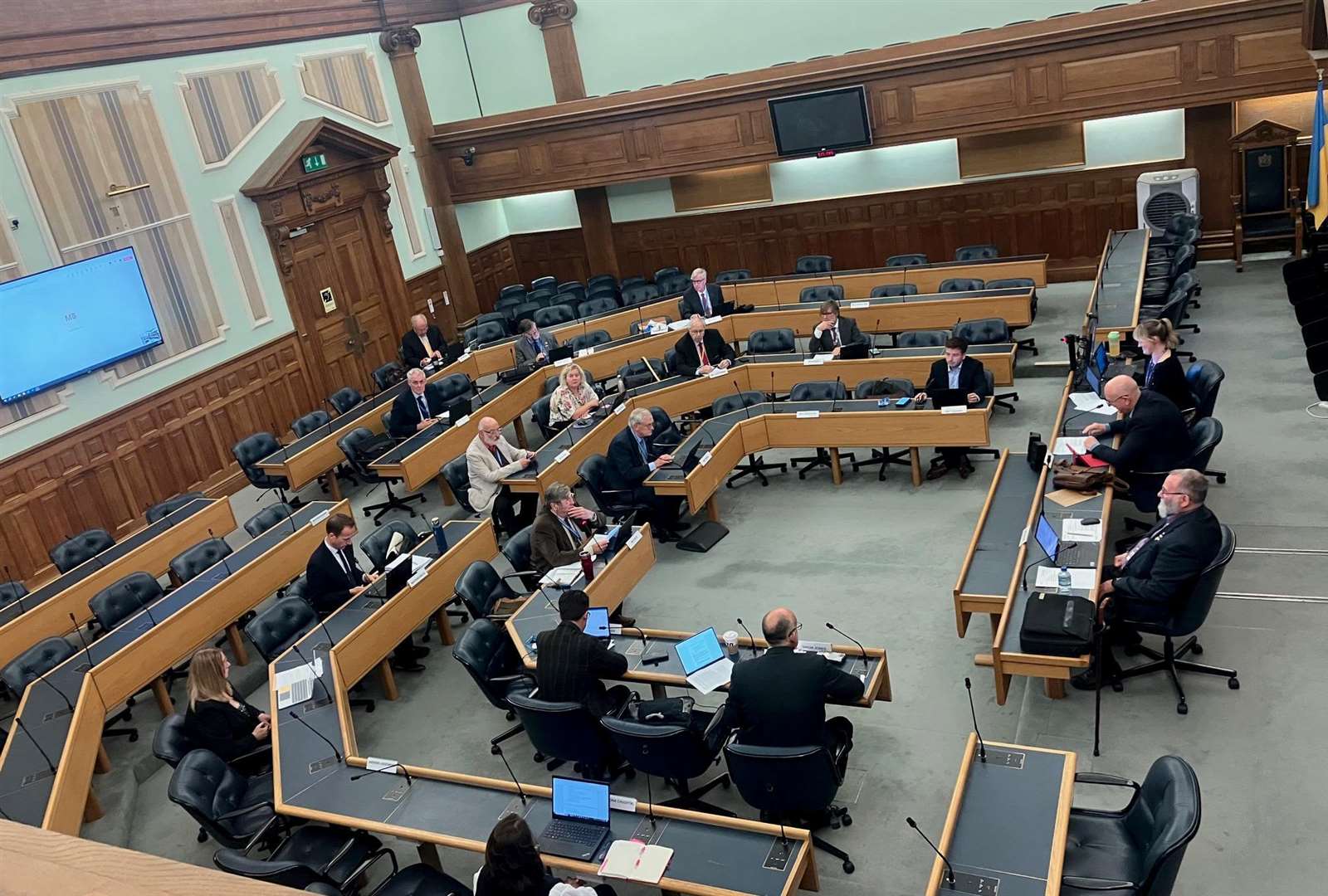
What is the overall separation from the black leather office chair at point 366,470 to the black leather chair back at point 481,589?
314cm

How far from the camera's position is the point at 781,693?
462cm

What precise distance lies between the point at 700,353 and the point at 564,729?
5.74m

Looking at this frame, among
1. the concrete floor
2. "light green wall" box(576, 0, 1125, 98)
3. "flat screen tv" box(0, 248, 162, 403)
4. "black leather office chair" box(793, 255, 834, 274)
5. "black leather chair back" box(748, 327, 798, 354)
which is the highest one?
"light green wall" box(576, 0, 1125, 98)

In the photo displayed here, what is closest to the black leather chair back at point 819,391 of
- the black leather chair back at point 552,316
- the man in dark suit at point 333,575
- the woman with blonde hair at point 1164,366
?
the woman with blonde hair at point 1164,366

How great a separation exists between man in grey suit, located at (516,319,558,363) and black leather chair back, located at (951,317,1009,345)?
4485 millimetres

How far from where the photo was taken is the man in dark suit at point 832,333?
1018 cm

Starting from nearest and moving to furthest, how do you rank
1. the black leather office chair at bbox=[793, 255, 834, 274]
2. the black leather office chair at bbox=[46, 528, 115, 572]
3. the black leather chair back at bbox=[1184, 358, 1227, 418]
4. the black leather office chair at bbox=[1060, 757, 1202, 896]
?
1. the black leather office chair at bbox=[1060, 757, 1202, 896]
2. the black leather chair back at bbox=[1184, 358, 1227, 418]
3. the black leather office chair at bbox=[46, 528, 115, 572]
4. the black leather office chair at bbox=[793, 255, 834, 274]

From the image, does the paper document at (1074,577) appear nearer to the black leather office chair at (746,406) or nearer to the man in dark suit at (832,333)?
the black leather office chair at (746,406)

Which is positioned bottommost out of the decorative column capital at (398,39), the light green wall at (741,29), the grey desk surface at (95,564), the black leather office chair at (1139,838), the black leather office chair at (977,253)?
the black leather office chair at (1139,838)

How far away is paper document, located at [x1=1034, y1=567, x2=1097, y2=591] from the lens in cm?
548

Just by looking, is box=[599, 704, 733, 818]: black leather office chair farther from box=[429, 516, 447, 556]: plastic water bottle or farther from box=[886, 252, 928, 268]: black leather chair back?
box=[886, 252, 928, 268]: black leather chair back

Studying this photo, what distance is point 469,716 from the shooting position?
22.0ft

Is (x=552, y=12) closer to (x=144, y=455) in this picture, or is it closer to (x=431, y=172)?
(x=431, y=172)

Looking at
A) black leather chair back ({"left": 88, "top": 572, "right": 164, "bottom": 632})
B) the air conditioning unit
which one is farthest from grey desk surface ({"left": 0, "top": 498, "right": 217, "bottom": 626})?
the air conditioning unit
